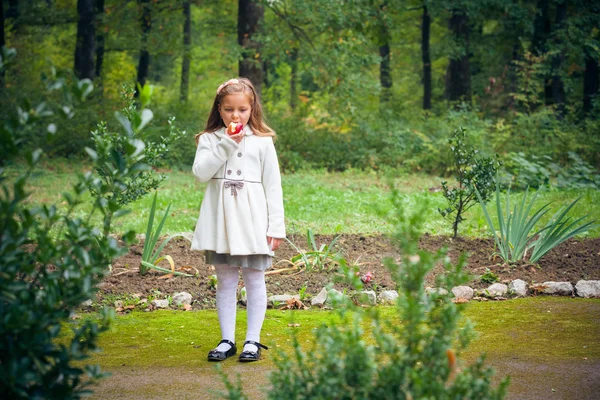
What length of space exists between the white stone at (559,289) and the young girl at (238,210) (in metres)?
2.50

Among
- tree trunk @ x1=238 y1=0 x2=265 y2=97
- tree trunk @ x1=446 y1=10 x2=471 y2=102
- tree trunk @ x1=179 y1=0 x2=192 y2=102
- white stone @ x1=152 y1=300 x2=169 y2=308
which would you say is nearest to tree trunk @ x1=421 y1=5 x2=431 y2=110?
tree trunk @ x1=446 y1=10 x2=471 y2=102

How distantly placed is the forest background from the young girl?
25.3ft

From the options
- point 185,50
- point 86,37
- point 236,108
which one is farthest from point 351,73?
point 236,108

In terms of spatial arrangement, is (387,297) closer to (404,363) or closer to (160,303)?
(160,303)

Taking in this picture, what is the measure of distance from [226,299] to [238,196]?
0.61m

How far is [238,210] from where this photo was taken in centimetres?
389

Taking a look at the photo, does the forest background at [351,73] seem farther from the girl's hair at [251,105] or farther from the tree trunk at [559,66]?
the girl's hair at [251,105]

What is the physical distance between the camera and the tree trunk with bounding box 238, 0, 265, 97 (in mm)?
A: 13562

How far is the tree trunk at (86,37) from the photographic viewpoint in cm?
1709

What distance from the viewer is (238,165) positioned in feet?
13.1

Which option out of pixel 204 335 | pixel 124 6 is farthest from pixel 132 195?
pixel 124 6

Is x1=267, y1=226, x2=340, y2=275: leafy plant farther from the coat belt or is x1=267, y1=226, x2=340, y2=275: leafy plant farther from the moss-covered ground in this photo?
the coat belt

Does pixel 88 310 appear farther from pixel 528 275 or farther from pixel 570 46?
pixel 570 46

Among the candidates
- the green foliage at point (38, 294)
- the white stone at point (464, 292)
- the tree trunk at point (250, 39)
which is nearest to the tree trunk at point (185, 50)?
the tree trunk at point (250, 39)
